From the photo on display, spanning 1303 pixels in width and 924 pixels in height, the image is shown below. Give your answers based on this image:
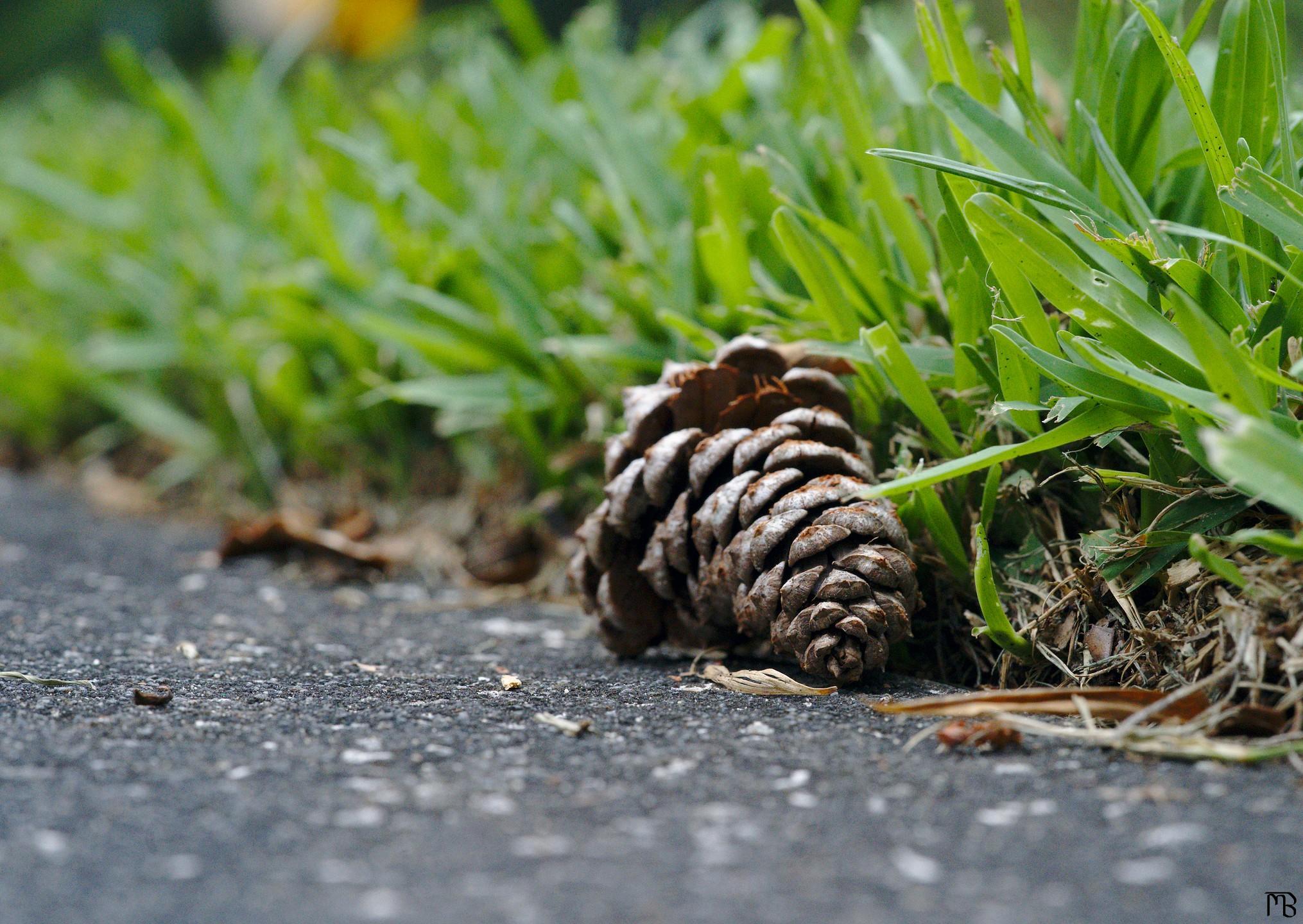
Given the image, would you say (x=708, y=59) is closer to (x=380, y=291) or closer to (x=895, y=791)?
(x=380, y=291)

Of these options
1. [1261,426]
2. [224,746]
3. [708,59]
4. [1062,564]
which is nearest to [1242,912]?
[1261,426]

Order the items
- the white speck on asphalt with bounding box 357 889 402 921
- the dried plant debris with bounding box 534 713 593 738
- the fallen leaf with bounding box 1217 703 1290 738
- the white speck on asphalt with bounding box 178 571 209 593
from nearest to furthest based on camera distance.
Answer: the white speck on asphalt with bounding box 357 889 402 921
the fallen leaf with bounding box 1217 703 1290 738
the dried plant debris with bounding box 534 713 593 738
the white speck on asphalt with bounding box 178 571 209 593

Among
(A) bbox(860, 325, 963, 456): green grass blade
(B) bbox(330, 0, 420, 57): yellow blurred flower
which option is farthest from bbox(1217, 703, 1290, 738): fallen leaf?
(B) bbox(330, 0, 420, 57): yellow blurred flower

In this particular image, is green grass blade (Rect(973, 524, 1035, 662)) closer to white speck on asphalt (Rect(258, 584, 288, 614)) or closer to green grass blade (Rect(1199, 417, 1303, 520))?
green grass blade (Rect(1199, 417, 1303, 520))

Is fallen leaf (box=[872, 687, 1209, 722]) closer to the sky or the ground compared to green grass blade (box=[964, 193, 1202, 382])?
closer to the ground

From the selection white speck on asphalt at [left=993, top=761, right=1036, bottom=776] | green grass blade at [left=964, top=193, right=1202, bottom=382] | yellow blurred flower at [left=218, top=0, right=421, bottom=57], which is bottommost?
white speck on asphalt at [left=993, top=761, right=1036, bottom=776]

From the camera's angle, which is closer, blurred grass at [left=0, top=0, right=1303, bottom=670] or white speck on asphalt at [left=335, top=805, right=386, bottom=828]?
white speck on asphalt at [left=335, top=805, right=386, bottom=828]
